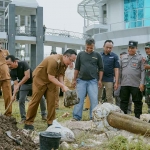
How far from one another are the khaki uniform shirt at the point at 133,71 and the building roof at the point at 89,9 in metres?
20.6

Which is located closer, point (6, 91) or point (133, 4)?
point (6, 91)

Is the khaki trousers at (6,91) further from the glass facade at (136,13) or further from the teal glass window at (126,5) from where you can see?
the teal glass window at (126,5)

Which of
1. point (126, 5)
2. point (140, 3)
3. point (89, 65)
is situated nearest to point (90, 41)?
point (89, 65)

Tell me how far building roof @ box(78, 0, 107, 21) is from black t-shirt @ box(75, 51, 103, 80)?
815 inches

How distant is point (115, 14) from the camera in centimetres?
2478

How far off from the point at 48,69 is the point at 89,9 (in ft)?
87.0

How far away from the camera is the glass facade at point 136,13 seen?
2303 cm

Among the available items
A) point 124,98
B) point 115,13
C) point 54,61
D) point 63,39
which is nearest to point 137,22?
point 115,13

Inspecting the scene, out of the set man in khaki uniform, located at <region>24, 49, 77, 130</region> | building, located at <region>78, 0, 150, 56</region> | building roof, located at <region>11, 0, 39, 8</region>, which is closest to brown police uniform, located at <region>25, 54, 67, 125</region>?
man in khaki uniform, located at <region>24, 49, 77, 130</region>

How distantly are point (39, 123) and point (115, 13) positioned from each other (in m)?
19.5

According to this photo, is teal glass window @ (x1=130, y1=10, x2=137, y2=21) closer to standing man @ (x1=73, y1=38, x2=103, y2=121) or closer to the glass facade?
the glass facade

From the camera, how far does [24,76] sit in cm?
664

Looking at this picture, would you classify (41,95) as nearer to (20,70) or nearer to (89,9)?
(20,70)

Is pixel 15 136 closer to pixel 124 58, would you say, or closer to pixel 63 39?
pixel 124 58
